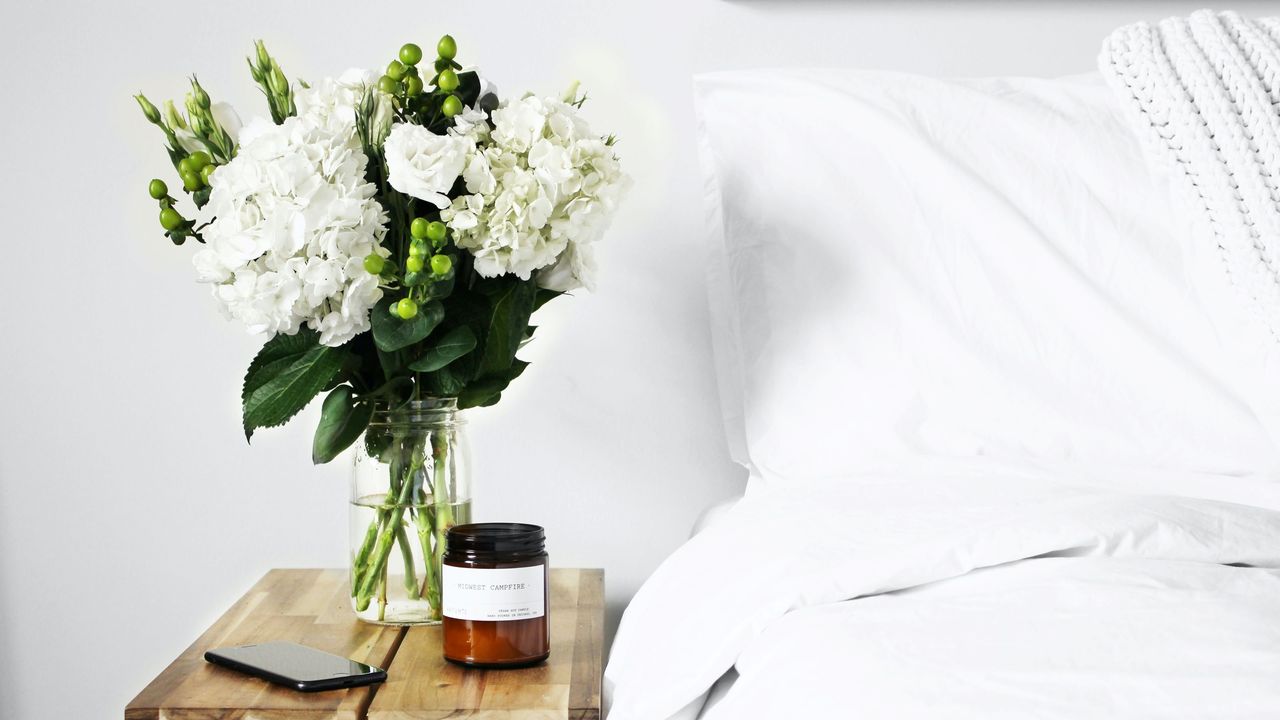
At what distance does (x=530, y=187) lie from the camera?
0.89 metres

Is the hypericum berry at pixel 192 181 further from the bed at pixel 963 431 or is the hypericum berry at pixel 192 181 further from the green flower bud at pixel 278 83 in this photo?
the bed at pixel 963 431

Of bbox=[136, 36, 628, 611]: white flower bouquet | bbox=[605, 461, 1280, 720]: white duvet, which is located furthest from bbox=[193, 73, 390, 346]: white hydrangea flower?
bbox=[605, 461, 1280, 720]: white duvet

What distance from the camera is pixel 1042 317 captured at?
106 centimetres

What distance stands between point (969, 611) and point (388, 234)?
0.60 metres

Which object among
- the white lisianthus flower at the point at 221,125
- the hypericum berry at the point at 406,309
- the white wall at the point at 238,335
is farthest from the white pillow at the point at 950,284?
the white lisianthus flower at the point at 221,125

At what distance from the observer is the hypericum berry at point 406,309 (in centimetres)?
85

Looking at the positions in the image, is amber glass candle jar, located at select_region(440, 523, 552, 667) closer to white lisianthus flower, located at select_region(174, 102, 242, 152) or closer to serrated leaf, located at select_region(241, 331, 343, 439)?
serrated leaf, located at select_region(241, 331, 343, 439)

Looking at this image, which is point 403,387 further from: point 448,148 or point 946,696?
point 946,696

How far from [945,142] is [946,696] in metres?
0.79

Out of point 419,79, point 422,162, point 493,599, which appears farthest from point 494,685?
point 419,79

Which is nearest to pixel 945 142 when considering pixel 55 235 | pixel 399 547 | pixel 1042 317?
pixel 1042 317

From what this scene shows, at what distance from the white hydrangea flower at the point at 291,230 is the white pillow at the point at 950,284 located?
473mm

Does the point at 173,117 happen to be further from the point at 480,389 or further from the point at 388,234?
the point at 480,389

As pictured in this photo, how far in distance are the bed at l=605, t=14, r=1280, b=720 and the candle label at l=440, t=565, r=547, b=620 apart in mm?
90
